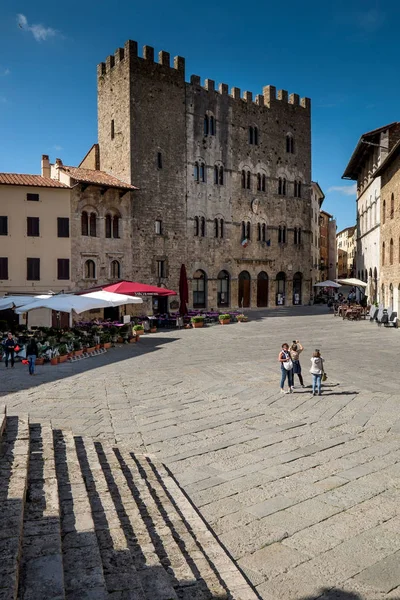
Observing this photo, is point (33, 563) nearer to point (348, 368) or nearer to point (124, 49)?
point (348, 368)

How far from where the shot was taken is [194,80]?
34.2 m

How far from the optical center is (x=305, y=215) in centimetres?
4050

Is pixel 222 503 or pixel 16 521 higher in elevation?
pixel 16 521

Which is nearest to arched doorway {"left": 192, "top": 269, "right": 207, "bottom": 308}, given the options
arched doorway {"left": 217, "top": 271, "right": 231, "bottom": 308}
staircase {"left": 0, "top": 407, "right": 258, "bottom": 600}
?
arched doorway {"left": 217, "top": 271, "right": 231, "bottom": 308}

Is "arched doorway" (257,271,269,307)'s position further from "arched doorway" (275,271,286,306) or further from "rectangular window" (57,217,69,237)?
"rectangular window" (57,217,69,237)

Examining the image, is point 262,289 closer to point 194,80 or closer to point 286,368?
point 194,80

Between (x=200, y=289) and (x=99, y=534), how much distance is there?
98.8 feet

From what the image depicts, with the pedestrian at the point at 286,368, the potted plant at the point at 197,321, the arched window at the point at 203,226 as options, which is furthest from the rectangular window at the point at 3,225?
the pedestrian at the point at 286,368

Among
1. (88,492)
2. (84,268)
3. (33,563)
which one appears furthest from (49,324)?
(33,563)

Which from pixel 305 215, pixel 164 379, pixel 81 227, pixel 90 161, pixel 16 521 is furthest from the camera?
pixel 305 215

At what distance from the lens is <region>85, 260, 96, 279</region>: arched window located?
29516 millimetres

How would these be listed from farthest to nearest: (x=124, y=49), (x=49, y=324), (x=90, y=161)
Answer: (x=90, y=161)
(x=124, y=49)
(x=49, y=324)

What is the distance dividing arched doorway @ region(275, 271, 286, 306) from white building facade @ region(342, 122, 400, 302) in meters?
6.39

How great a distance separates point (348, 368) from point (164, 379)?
540 centimetres
